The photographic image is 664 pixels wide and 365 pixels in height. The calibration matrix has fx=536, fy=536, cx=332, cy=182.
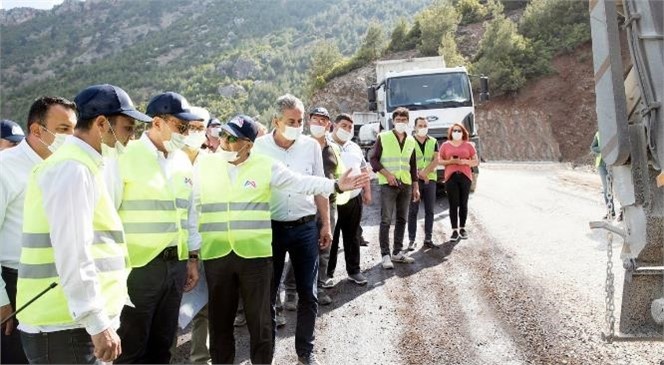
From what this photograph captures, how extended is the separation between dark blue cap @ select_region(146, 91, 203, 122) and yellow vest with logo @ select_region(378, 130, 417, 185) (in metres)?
3.99

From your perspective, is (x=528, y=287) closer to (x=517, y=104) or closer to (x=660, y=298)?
(x=660, y=298)

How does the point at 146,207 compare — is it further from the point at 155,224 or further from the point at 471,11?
the point at 471,11

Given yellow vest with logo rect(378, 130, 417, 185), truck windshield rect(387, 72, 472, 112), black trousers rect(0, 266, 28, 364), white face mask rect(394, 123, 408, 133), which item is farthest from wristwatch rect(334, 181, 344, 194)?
truck windshield rect(387, 72, 472, 112)

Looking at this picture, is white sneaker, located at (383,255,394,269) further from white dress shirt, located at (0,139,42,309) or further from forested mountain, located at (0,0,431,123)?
forested mountain, located at (0,0,431,123)

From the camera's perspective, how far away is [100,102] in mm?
2541

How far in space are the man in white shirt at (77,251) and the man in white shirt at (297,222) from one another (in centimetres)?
180

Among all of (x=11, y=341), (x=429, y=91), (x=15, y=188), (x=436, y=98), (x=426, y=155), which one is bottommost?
(x=11, y=341)

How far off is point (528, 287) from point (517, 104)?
31922mm

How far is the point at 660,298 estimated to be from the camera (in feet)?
9.51

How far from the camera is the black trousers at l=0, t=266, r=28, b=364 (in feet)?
11.4

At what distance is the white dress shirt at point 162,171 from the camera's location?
9.77ft

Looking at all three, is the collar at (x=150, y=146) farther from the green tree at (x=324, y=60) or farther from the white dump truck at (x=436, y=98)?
the green tree at (x=324, y=60)

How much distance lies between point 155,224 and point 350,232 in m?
3.53

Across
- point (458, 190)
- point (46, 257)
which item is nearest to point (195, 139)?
point (46, 257)
